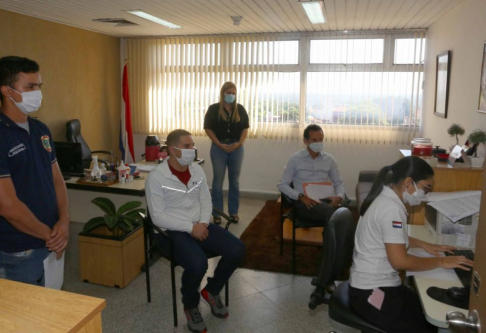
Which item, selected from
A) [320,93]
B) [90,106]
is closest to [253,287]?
[320,93]

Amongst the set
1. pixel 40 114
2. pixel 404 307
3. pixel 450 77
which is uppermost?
pixel 450 77

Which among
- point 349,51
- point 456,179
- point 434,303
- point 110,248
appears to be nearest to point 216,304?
point 110,248

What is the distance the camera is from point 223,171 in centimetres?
495

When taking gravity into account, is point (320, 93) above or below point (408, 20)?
below

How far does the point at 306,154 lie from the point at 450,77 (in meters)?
1.78

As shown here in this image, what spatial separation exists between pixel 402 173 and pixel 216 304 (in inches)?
64.7

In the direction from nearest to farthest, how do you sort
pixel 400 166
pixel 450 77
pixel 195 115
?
pixel 400 166
pixel 450 77
pixel 195 115

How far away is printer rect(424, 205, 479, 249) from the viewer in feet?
7.49

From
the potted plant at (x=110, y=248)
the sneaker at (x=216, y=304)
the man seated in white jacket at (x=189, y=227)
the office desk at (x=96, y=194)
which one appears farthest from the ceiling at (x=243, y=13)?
the sneaker at (x=216, y=304)

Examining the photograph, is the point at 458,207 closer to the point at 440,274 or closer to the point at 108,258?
the point at 440,274

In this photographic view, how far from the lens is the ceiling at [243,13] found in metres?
3.98

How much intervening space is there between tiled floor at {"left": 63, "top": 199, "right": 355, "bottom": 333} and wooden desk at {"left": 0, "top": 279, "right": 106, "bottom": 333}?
1776 mm

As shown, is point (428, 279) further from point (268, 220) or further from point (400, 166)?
point (268, 220)

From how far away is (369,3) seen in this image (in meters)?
3.94
